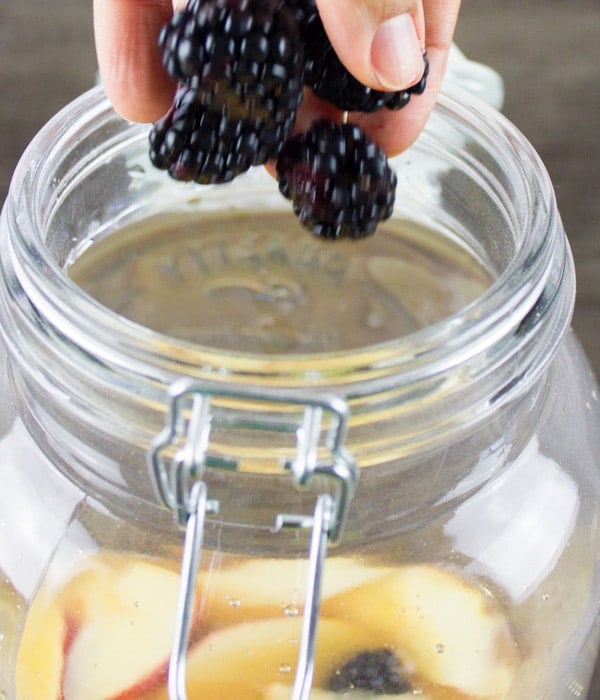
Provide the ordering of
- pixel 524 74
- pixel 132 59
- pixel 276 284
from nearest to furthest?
pixel 132 59
pixel 276 284
pixel 524 74

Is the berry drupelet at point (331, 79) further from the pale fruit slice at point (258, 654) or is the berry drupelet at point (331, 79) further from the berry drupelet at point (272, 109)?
the pale fruit slice at point (258, 654)

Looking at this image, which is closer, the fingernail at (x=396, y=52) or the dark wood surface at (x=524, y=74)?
the fingernail at (x=396, y=52)

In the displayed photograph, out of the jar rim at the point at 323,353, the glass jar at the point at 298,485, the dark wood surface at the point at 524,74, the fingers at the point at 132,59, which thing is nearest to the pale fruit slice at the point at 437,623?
the glass jar at the point at 298,485

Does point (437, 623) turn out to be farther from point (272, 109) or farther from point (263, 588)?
point (272, 109)

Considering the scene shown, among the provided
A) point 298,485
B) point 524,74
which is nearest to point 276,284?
point 298,485

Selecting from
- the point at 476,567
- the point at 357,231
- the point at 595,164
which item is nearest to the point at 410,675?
the point at 476,567

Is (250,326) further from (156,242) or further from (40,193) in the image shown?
(40,193)
